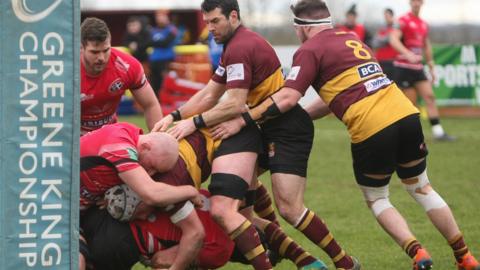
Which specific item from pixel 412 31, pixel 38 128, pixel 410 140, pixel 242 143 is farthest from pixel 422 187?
pixel 412 31

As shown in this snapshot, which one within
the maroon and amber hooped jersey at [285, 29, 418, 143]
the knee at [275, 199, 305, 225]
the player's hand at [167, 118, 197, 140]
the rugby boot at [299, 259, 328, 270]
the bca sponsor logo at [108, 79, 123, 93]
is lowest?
the rugby boot at [299, 259, 328, 270]

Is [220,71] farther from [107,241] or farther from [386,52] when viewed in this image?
[386,52]

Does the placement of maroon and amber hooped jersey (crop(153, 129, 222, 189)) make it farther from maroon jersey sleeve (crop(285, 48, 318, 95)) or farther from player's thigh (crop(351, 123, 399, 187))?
player's thigh (crop(351, 123, 399, 187))

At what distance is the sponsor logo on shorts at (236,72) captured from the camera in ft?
21.3

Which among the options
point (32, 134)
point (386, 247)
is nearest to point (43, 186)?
point (32, 134)

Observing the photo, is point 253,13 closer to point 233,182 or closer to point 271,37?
point 271,37

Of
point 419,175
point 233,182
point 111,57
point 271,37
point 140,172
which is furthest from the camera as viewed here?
point 271,37

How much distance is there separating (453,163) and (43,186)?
8583 mm

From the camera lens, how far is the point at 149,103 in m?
7.63

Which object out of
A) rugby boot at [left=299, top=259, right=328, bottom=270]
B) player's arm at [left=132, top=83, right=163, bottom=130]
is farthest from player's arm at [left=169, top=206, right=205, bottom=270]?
player's arm at [left=132, top=83, right=163, bottom=130]

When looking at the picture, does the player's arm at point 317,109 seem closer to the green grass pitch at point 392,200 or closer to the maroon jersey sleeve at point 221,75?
the maroon jersey sleeve at point 221,75

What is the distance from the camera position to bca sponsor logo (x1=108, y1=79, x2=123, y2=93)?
729cm

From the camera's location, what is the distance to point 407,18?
47.9 feet

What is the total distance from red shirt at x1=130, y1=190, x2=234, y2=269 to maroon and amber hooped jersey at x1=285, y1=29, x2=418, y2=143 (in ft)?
3.63
